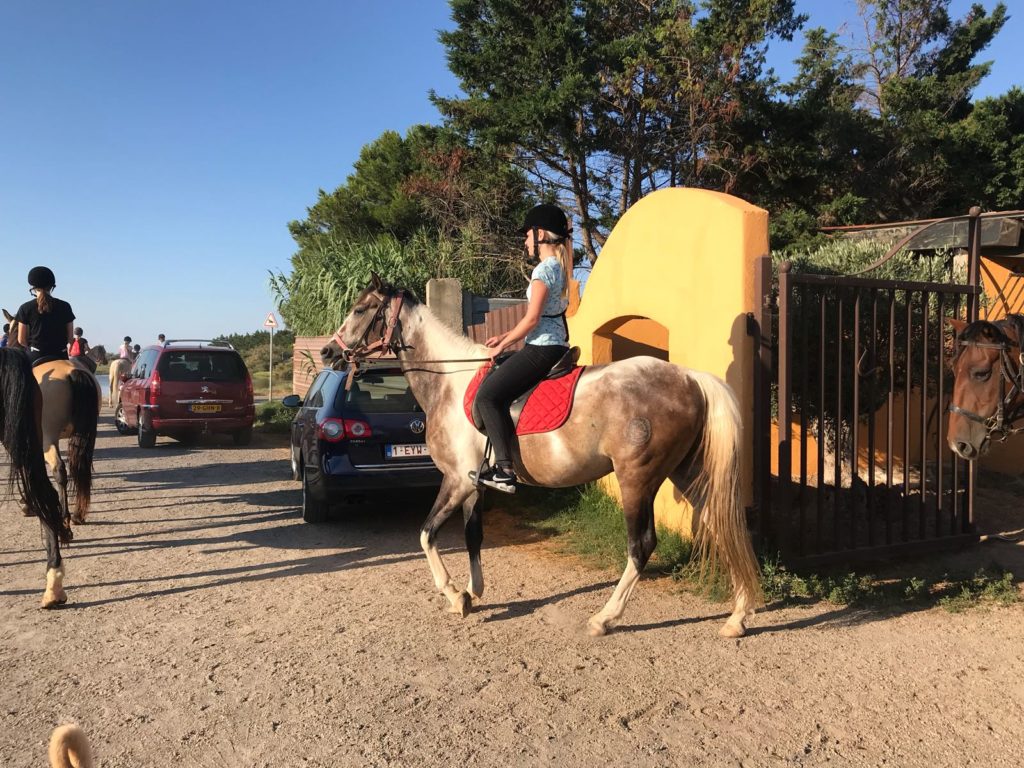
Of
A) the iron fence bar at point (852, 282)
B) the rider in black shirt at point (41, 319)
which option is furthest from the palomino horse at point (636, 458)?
the rider in black shirt at point (41, 319)

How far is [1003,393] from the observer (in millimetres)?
4457

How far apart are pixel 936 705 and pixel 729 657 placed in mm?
1006

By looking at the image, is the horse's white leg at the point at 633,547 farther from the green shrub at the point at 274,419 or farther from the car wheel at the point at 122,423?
the car wheel at the point at 122,423

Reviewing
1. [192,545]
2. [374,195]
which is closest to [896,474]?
[192,545]

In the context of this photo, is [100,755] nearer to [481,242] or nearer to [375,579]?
[375,579]

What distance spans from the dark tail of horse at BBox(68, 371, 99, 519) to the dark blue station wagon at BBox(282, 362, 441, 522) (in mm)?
1921

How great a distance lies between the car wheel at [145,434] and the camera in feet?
41.7

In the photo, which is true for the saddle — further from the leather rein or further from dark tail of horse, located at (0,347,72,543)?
dark tail of horse, located at (0,347,72,543)

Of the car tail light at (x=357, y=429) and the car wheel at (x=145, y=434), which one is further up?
the car tail light at (x=357, y=429)

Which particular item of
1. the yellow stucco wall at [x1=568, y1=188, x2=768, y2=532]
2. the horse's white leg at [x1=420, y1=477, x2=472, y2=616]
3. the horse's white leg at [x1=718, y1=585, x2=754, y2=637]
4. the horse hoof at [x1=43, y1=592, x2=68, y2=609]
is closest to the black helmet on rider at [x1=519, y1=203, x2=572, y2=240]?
the yellow stucco wall at [x1=568, y1=188, x2=768, y2=532]

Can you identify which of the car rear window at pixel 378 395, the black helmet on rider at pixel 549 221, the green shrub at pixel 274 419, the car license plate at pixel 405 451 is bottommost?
the green shrub at pixel 274 419

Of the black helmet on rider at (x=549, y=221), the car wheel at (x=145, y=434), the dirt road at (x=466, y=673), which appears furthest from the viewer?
the car wheel at (x=145, y=434)

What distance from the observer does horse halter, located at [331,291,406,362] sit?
5.10 m

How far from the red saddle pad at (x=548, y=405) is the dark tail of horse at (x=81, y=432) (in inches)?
156
